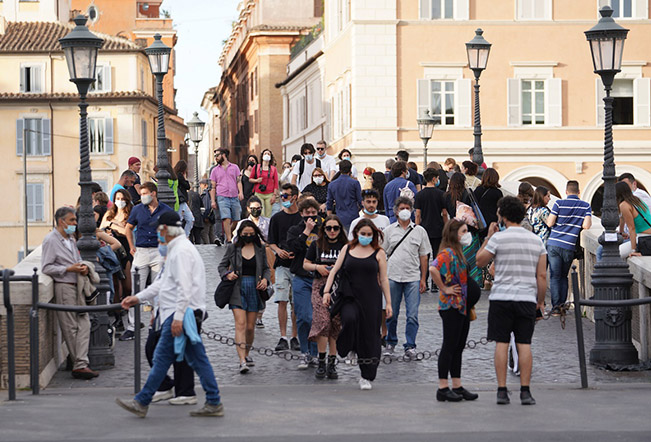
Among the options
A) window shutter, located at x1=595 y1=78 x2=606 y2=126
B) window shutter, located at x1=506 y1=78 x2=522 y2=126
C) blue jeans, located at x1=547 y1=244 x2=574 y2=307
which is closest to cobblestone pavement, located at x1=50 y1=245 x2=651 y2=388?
blue jeans, located at x1=547 y1=244 x2=574 y2=307

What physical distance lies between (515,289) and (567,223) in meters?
6.67

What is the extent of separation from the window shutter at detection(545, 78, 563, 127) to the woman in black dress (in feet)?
99.2

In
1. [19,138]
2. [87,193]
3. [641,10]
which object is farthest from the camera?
[19,138]

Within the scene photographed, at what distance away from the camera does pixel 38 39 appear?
68.2m

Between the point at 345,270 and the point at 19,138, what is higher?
the point at 19,138

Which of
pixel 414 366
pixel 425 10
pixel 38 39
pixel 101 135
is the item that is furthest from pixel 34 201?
pixel 414 366

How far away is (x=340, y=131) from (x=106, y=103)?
24609 mm

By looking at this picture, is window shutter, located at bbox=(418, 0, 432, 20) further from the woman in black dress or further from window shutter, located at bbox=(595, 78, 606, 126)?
the woman in black dress

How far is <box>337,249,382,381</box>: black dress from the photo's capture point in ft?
41.4

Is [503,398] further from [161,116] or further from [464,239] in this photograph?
[161,116]

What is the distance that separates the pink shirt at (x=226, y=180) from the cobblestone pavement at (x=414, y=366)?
7.89 m

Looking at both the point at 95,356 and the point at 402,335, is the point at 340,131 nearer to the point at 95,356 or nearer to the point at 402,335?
the point at 402,335

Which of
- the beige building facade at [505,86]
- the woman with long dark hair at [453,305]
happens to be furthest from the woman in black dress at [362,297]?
the beige building facade at [505,86]

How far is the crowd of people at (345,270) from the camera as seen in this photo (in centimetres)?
1108
